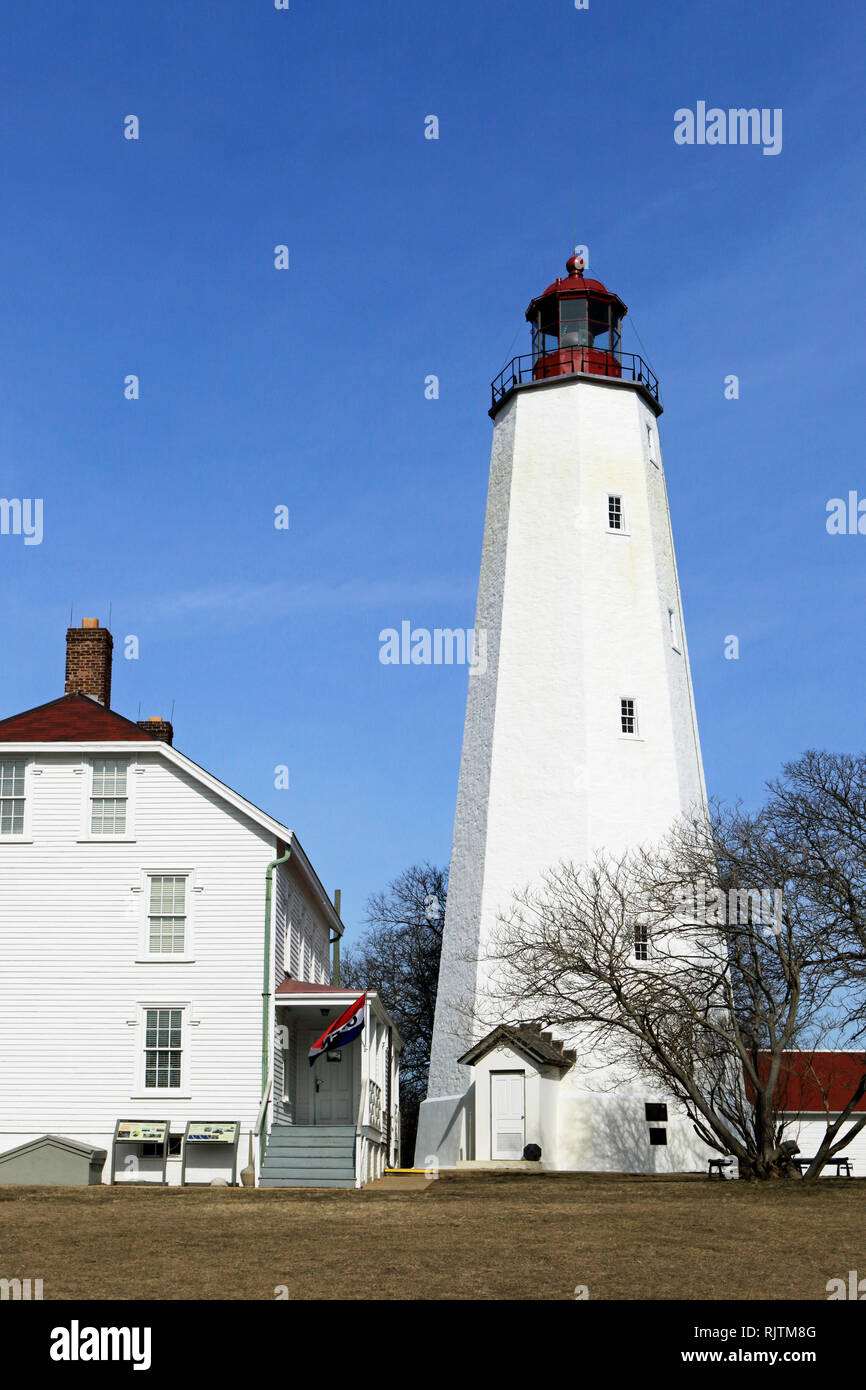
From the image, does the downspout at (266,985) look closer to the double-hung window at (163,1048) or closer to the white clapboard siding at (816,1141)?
the double-hung window at (163,1048)

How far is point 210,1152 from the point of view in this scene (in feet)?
85.4

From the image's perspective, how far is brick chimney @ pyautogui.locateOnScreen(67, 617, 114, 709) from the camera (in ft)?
101

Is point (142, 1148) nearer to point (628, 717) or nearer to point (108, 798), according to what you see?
point (108, 798)

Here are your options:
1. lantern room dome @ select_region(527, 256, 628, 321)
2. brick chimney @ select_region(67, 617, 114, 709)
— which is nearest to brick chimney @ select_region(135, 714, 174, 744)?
brick chimney @ select_region(67, 617, 114, 709)

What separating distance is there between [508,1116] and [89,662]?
13.3m

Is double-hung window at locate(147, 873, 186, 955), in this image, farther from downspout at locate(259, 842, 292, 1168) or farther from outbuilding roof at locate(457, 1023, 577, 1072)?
outbuilding roof at locate(457, 1023, 577, 1072)

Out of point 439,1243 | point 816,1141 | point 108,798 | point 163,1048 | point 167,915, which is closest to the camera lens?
point 439,1243

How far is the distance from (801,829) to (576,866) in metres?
5.97

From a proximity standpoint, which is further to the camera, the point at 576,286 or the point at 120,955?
the point at 576,286

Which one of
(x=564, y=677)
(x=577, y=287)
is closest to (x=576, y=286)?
(x=577, y=287)

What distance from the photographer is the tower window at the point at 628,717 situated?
35500 millimetres

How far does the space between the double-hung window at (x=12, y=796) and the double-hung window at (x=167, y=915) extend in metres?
2.97
